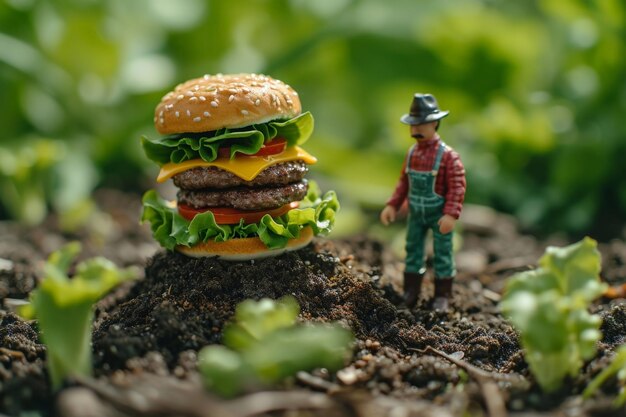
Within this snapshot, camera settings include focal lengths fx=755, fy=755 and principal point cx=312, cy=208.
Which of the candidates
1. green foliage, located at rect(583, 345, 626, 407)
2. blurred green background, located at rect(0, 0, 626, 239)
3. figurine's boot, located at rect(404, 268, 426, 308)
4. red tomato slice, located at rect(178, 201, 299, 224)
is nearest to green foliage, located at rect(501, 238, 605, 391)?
green foliage, located at rect(583, 345, 626, 407)

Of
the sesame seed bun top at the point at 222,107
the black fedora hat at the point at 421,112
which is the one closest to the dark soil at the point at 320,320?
the sesame seed bun top at the point at 222,107

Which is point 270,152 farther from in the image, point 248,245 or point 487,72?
point 487,72

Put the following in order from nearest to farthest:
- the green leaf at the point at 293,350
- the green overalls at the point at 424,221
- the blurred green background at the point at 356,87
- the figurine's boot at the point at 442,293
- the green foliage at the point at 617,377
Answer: the green leaf at the point at 293,350, the green foliage at the point at 617,377, the green overalls at the point at 424,221, the figurine's boot at the point at 442,293, the blurred green background at the point at 356,87

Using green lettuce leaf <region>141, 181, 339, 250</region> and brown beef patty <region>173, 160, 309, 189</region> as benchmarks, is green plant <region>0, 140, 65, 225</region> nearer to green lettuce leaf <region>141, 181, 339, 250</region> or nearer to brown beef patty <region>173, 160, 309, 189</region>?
green lettuce leaf <region>141, 181, 339, 250</region>

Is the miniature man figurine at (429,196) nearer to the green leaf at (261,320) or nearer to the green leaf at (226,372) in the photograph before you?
the green leaf at (261,320)

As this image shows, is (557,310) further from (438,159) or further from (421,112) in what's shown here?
(421,112)

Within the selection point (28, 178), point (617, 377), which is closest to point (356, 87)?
point (28, 178)
